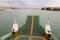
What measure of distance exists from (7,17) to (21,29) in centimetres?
282

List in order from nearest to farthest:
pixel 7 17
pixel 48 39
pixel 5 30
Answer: pixel 48 39
pixel 5 30
pixel 7 17

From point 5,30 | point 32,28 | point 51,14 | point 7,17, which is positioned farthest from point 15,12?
point 32,28

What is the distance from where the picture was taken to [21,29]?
661 cm

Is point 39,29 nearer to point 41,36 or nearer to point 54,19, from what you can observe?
point 41,36

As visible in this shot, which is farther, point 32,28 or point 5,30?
point 5,30

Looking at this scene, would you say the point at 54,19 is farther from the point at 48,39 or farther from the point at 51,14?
the point at 48,39

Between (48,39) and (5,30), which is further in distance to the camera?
(5,30)

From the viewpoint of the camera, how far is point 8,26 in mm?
8641

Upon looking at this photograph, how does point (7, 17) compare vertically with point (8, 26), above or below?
above

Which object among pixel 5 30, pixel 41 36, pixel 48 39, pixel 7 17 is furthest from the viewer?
pixel 7 17

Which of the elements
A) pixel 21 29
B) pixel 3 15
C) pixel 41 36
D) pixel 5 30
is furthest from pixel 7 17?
pixel 41 36

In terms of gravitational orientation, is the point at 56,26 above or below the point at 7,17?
below

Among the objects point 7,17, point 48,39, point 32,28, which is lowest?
point 48,39

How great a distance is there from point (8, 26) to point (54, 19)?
120 inches
